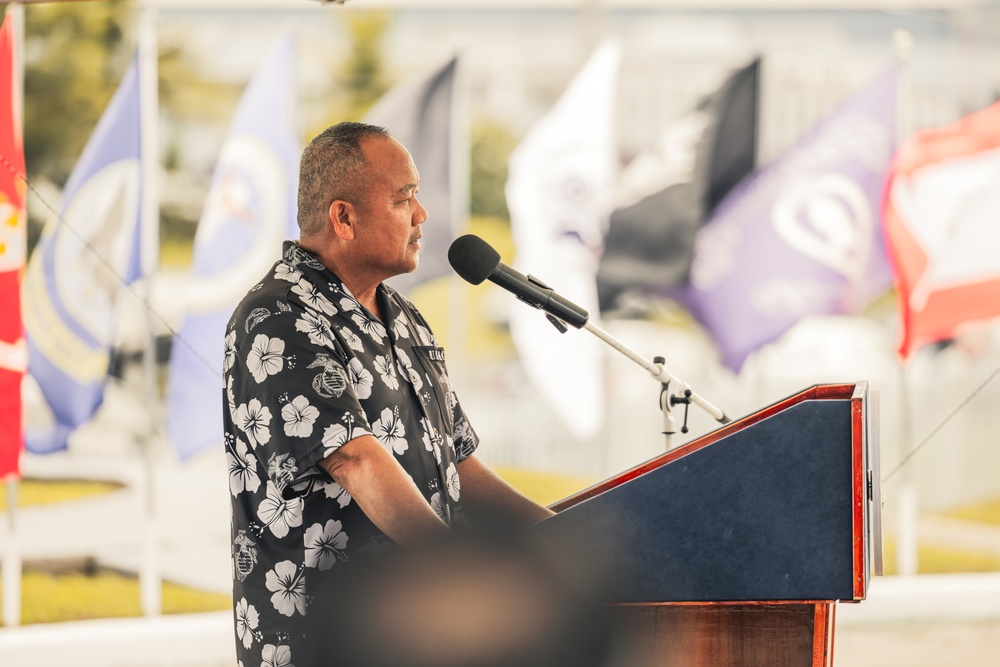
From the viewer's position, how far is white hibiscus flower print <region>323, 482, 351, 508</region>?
1.61 metres

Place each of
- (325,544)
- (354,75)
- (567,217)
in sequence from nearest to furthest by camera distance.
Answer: (325,544) < (567,217) < (354,75)

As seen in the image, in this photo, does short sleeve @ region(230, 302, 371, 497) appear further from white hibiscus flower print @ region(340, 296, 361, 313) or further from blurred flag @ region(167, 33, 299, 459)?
→ blurred flag @ region(167, 33, 299, 459)

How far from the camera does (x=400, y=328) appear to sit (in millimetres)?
→ 1833

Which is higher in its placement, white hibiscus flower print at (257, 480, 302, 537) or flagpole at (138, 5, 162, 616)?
flagpole at (138, 5, 162, 616)

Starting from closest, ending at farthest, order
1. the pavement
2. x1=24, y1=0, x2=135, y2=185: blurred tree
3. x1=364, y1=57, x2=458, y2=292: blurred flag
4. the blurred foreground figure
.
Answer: the blurred foreground figure → the pavement → x1=364, y1=57, x2=458, y2=292: blurred flag → x1=24, y1=0, x2=135, y2=185: blurred tree

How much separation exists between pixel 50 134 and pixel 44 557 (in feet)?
7.31

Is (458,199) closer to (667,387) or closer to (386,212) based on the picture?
(667,387)

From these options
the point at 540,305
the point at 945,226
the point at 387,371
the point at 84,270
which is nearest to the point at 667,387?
the point at 540,305

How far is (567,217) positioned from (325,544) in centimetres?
379

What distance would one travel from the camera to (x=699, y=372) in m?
6.16

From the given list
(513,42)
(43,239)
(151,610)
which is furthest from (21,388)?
(513,42)

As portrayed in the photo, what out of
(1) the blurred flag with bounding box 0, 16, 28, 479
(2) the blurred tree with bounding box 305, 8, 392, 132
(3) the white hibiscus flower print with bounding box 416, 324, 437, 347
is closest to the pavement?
(1) the blurred flag with bounding box 0, 16, 28, 479

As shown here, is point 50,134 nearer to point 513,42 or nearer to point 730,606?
point 513,42

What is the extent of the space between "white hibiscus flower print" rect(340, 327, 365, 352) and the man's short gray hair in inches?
7.8
